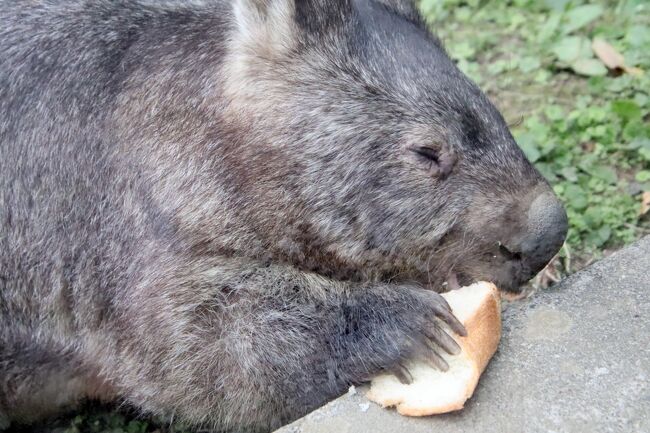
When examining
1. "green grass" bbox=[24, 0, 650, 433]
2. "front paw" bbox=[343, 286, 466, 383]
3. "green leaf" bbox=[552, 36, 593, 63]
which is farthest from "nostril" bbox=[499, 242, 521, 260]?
"green leaf" bbox=[552, 36, 593, 63]

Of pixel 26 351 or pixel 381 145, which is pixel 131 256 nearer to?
pixel 26 351

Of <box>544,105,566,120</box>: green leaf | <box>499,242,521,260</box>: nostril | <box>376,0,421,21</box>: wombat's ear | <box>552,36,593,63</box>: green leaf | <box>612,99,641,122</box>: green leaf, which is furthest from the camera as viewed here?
<box>552,36,593,63</box>: green leaf

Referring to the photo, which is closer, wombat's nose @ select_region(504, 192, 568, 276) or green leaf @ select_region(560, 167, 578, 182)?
wombat's nose @ select_region(504, 192, 568, 276)

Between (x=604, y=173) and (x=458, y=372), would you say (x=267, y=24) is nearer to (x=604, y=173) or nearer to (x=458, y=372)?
(x=458, y=372)

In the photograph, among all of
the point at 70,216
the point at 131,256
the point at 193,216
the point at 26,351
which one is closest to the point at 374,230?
the point at 193,216

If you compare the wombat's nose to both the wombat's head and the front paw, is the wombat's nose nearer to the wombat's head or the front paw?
the wombat's head

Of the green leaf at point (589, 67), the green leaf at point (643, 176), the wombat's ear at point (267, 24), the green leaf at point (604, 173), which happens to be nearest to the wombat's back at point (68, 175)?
the wombat's ear at point (267, 24)
